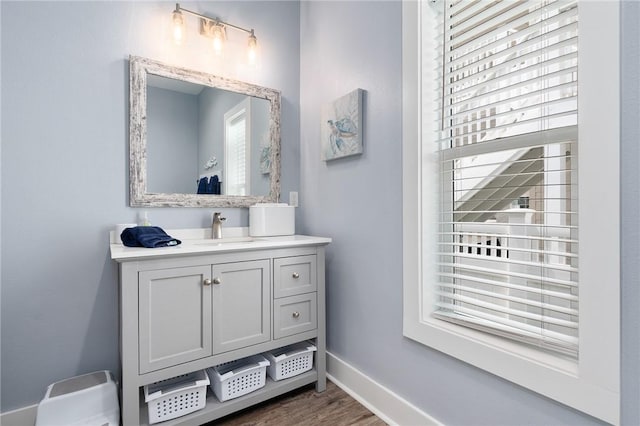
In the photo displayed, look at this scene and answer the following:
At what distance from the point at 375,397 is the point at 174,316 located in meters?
1.08

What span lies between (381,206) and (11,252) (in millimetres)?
1754

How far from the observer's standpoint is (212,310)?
4.88 ft

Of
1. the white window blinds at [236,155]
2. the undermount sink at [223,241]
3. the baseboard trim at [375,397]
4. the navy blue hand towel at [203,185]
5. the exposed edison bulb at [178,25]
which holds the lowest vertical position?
the baseboard trim at [375,397]

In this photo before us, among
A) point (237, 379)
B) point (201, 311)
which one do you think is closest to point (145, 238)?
point (201, 311)

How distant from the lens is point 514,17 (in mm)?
1211

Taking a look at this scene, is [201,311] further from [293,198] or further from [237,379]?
[293,198]

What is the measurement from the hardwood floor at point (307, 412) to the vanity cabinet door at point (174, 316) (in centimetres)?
44

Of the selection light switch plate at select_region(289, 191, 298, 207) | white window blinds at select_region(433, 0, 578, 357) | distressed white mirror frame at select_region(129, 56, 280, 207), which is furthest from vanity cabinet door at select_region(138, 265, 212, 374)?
white window blinds at select_region(433, 0, 578, 357)

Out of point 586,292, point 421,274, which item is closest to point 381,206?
point 421,274

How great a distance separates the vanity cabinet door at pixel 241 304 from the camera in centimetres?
151

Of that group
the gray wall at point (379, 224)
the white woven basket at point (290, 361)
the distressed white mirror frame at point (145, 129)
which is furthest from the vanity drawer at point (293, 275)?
the distressed white mirror frame at point (145, 129)

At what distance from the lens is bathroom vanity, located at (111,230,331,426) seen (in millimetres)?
1317

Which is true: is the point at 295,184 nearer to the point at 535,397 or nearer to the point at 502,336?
the point at 502,336

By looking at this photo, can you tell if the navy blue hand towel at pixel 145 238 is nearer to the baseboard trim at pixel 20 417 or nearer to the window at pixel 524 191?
the baseboard trim at pixel 20 417
